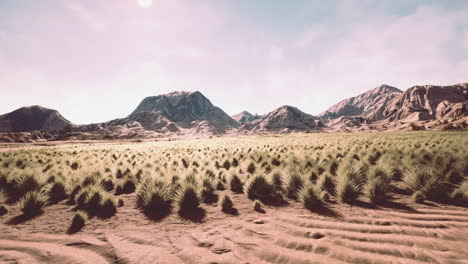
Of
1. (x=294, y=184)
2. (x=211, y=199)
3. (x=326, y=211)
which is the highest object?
(x=294, y=184)

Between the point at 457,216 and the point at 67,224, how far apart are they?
8.05m

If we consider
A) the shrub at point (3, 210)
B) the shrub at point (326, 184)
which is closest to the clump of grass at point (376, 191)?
the shrub at point (326, 184)

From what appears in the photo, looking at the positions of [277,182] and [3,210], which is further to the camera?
[277,182]

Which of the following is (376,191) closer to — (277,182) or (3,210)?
(277,182)

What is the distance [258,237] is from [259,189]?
2.54m

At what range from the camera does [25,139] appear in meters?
112

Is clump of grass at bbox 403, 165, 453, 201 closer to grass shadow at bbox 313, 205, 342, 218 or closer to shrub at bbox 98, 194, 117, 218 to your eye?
grass shadow at bbox 313, 205, 342, 218

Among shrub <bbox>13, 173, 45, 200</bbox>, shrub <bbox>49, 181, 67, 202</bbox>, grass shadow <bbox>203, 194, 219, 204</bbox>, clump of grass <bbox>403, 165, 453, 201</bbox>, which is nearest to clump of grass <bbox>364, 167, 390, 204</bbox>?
clump of grass <bbox>403, 165, 453, 201</bbox>

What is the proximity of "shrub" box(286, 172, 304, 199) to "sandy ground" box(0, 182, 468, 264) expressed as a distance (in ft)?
3.19

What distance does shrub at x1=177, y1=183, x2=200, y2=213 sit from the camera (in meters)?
5.00

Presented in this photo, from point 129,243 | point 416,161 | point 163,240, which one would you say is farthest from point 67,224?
point 416,161

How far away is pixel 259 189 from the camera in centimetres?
602

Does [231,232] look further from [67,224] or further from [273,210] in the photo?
[67,224]

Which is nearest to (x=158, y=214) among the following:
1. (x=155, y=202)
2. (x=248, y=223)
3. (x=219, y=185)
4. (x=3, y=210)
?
(x=155, y=202)
